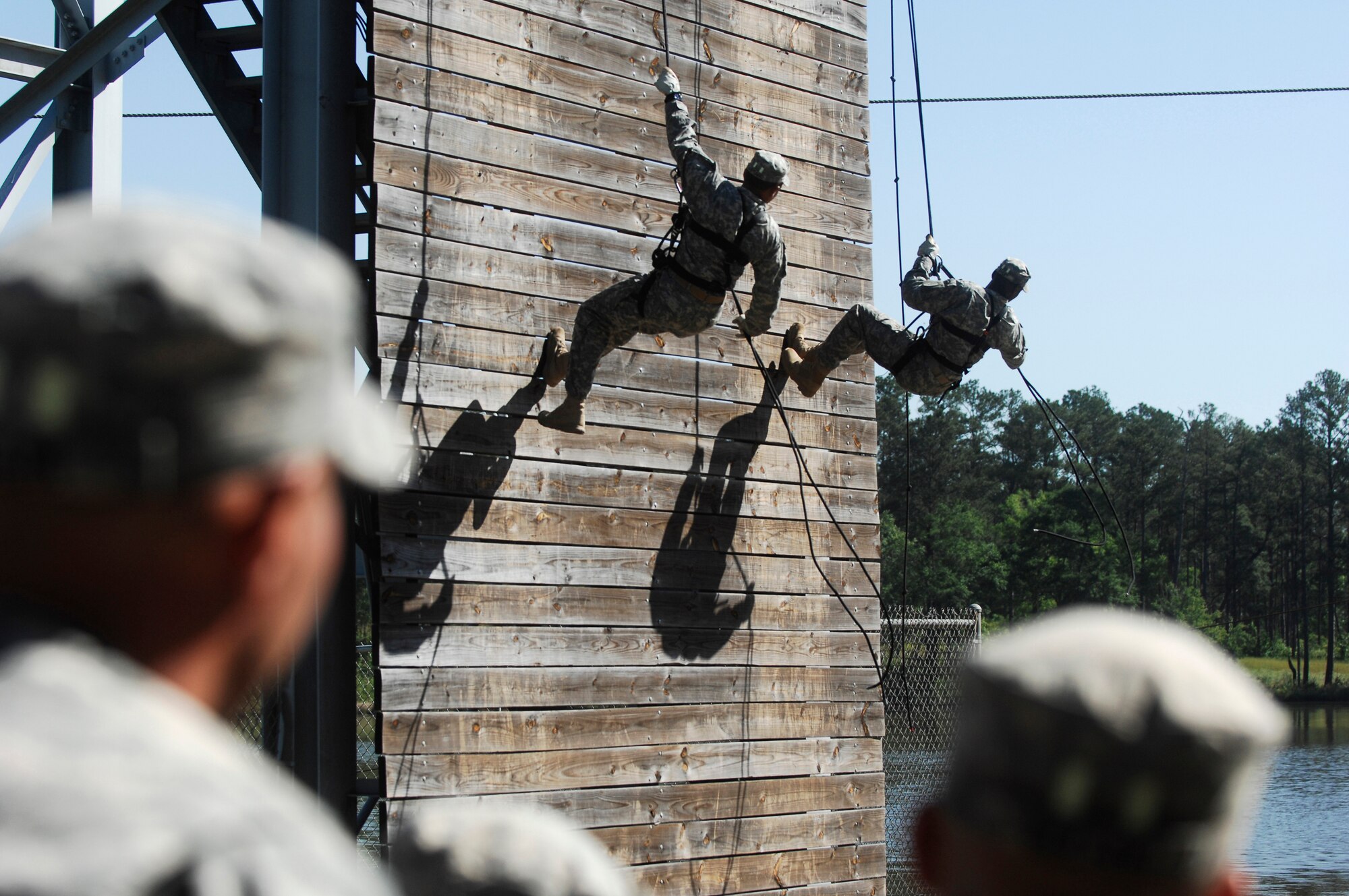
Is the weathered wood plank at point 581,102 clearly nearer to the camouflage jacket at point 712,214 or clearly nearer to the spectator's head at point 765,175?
the camouflage jacket at point 712,214

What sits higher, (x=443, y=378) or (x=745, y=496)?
(x=443, y=378)

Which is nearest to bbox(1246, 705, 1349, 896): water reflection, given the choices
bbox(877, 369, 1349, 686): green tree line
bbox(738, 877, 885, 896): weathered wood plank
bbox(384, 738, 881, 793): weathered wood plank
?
bbox(738, 877, 885, 896): weathered wood plank

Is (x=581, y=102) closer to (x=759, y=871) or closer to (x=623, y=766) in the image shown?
(x=623, y=766)

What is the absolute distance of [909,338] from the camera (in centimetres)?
772

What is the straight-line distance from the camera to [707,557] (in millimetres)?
7109

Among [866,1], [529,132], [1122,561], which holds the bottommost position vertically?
[1122,561]

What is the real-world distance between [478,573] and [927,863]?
518cm

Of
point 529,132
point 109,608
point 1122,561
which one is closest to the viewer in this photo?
point 109,608

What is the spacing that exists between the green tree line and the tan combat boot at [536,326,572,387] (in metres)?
56.5

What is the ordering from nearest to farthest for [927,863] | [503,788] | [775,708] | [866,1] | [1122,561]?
1. [927,863]
2. [503,788]
3. [775,708]
4. [866,1]
5. [1122,561]

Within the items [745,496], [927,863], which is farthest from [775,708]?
[927,863]

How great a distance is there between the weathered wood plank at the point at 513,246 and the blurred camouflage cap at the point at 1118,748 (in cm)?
536

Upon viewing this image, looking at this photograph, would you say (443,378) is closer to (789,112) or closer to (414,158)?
(414,158)

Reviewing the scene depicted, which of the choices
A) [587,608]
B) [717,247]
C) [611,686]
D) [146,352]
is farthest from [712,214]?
[146,352]
